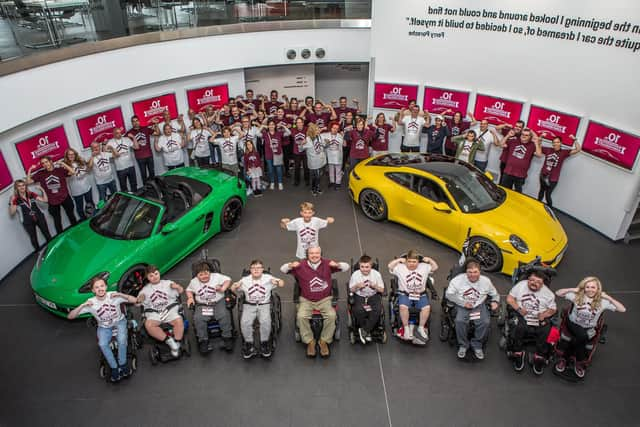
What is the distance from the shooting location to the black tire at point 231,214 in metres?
7.39

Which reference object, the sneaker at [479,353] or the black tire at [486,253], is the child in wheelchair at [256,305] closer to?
the sneaker at [479,353]

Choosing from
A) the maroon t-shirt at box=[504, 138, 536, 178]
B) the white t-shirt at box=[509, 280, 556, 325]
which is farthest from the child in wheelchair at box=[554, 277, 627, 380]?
the maroon t-shirt at box=[504, 138, 536, 178]

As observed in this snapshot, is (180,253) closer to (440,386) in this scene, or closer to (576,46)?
(440,386)

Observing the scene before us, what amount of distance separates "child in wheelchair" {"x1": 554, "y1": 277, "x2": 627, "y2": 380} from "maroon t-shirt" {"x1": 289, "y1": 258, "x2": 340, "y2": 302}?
252 centimetres

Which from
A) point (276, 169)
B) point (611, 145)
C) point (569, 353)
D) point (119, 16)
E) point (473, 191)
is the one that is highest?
point (119, 16)

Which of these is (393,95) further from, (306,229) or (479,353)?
(479,353)

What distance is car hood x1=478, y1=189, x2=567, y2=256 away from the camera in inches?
241

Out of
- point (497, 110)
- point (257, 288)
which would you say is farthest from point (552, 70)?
point (257, 288)

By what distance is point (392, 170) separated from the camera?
748 cm

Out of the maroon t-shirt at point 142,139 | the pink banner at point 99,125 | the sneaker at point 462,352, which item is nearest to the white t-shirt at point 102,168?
the pink banner at point 99,125

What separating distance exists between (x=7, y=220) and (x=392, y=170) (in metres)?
5.89

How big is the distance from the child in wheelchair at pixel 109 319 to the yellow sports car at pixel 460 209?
4256mm

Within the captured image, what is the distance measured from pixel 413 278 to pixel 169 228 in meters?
A: 3.35

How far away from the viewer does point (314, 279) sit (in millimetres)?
5129
